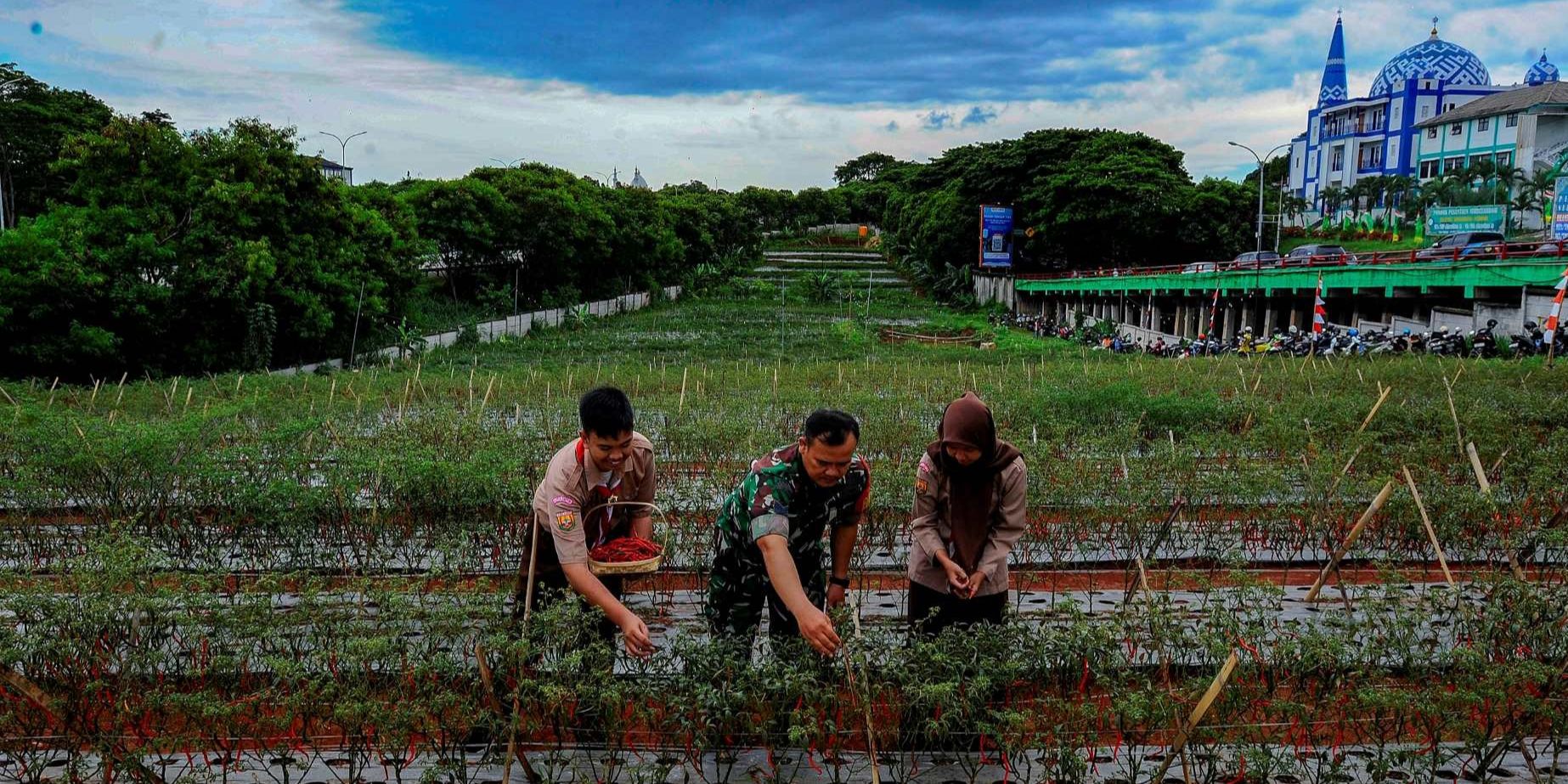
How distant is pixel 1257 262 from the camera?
26312 mm

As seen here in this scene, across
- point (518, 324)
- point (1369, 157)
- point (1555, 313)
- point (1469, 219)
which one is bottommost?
point (518, 324)

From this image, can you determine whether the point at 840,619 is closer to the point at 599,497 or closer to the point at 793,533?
the point at 793,533

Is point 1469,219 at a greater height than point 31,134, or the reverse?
point 31,134

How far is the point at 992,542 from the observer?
361cm

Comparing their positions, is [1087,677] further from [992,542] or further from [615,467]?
[615,467]

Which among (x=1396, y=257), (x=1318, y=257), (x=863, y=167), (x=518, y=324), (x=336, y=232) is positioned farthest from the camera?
(x=863, y=167)

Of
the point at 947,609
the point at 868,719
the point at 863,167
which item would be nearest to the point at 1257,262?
the point at 947,609

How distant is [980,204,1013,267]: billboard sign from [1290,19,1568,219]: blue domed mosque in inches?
798

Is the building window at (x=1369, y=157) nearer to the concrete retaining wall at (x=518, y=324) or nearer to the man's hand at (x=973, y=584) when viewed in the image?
the concrete retaining wall at (x=518, y=324)

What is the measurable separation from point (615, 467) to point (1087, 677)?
6.73ft

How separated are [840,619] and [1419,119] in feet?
185

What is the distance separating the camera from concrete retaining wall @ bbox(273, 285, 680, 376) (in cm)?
1916

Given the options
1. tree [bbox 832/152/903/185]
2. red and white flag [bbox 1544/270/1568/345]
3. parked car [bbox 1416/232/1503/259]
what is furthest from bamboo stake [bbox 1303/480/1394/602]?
tree [bbox 832/152/903/185]

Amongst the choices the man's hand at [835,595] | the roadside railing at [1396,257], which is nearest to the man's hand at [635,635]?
the man's hand at [835,595]
